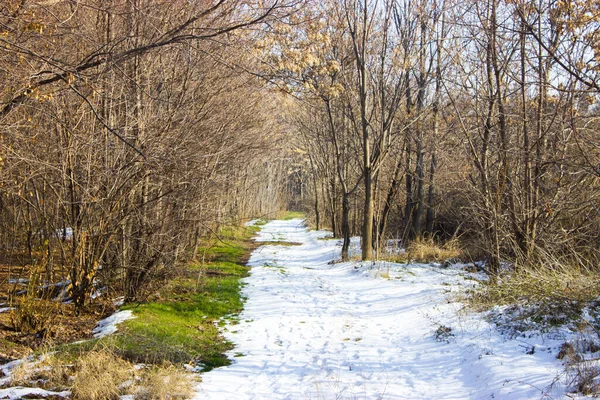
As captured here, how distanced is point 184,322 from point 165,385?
10.8 ft

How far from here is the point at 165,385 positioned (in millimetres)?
4738

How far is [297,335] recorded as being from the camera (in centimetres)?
727

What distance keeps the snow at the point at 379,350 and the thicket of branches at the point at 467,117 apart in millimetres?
Result: 1734

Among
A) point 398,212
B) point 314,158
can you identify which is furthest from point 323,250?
point 314,158

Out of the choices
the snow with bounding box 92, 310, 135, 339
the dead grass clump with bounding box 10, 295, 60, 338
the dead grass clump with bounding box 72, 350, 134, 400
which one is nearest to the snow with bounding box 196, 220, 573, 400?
the dead grass clump with bounding box 72, 350, 134, 400

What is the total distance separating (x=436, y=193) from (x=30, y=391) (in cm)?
1599

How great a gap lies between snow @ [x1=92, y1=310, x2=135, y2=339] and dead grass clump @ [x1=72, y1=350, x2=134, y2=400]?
63.4 inches

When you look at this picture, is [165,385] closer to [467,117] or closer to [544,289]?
[544,289]

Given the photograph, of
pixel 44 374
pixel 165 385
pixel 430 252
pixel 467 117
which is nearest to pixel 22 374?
pixel 44 374

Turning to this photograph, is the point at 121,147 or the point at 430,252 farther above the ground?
the point at 121,147

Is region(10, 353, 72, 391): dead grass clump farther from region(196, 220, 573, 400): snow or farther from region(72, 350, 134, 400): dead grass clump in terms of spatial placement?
region(196, 220, 573, 400): snow

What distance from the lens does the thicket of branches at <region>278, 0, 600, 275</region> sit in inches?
281

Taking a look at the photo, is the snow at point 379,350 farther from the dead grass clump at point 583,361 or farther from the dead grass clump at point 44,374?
the dead grass clump at point 44,374

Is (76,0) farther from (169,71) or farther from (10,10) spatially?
(169,71)
